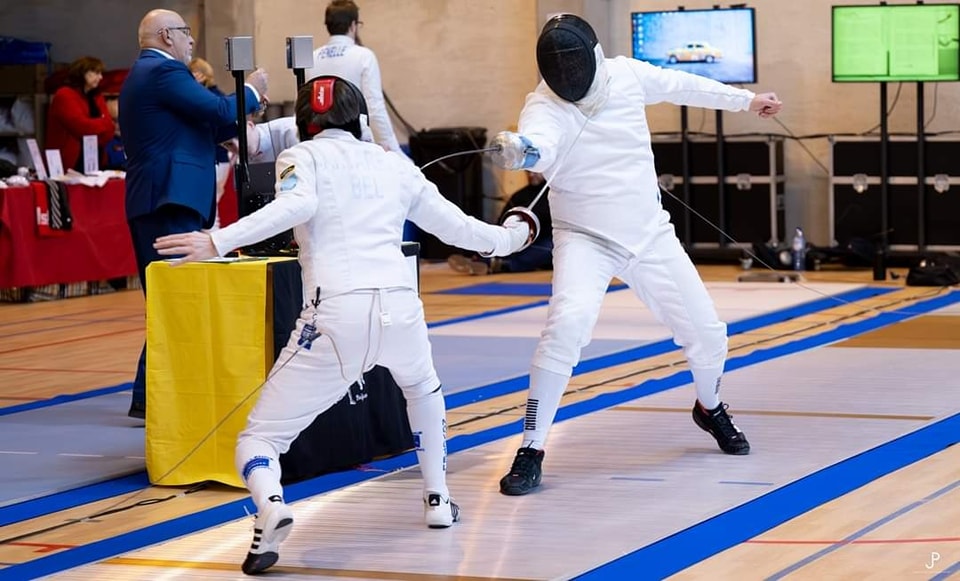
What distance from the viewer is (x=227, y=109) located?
522 centimetres

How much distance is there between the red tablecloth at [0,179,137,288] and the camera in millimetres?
9258

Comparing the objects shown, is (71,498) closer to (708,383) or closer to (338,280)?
(338,280)

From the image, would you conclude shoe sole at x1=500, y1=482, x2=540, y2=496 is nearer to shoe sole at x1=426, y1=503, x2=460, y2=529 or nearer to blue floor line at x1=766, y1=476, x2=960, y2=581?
shoe sole at x1=426, y1=503, x2=460, y2=529

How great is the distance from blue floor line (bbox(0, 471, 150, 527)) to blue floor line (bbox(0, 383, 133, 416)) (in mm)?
1344

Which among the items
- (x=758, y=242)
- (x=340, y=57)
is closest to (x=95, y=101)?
(x=340, y=57)

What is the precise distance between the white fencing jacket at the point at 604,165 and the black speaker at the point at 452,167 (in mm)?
6960

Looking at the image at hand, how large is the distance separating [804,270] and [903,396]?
4676 millimetres

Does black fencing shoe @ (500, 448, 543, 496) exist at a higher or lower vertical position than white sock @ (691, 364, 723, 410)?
lower

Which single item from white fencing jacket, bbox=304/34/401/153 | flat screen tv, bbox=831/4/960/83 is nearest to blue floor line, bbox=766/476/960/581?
white fencing jacket, bbox=304/34/401/153

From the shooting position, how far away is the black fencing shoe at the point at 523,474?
421cm

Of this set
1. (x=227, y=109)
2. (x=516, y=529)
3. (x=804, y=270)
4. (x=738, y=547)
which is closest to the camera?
(x=738, y=547)

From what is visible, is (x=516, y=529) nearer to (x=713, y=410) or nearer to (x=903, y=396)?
(x=713, y=410)

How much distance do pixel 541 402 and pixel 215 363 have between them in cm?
92

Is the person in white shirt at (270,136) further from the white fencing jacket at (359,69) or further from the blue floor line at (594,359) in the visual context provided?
the white fencing jacket at (359,69)
